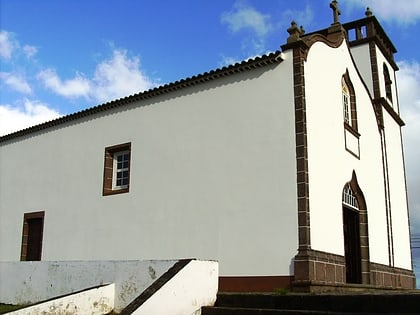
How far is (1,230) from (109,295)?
8307mm

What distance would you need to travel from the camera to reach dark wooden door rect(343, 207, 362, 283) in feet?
40.3

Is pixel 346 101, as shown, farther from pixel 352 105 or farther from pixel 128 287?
pixel 128 287

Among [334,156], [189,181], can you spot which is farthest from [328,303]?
[189,181]

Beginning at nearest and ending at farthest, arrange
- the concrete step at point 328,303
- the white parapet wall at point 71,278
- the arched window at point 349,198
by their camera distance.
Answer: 1. the concrete step at point 328,303
2. the white parapet wall at point 71,278
3. the arched window at point 349,198

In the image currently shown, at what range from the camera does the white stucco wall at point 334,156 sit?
1026 centimetres

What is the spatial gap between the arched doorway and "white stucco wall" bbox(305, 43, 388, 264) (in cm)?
28

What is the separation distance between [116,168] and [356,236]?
6.14m

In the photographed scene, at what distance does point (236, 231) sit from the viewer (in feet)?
34.0

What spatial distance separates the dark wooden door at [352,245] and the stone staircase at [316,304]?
4690 mm

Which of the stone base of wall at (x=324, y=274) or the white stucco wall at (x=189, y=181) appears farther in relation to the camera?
the white stucco wall at (x=189, y=181)

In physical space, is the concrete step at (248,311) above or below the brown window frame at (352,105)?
below

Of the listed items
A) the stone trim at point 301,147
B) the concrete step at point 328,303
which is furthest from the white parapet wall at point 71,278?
the stone trim at point 301,147

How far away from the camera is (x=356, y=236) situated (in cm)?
1245

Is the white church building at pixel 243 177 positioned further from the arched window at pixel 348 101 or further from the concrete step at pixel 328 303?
the concrete step at pixel 328 303
